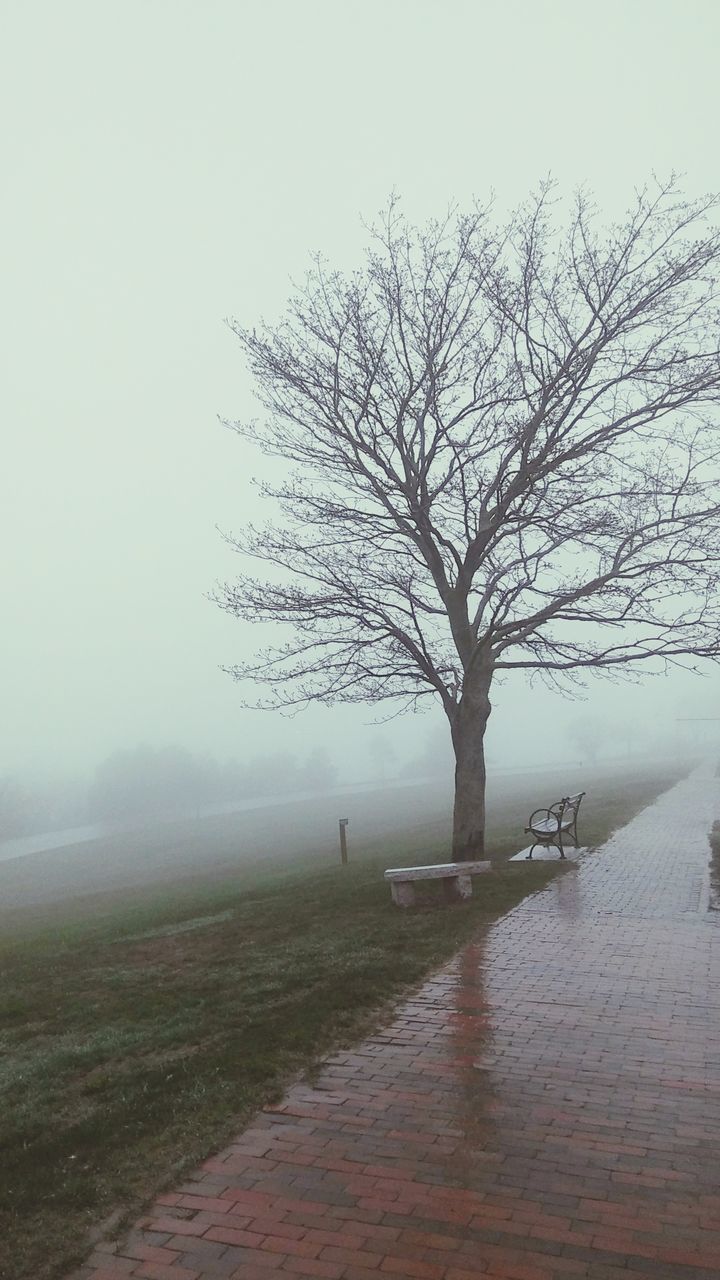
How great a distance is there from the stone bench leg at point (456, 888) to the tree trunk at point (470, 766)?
7.78ft

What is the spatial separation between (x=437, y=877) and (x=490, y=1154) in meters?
6.18

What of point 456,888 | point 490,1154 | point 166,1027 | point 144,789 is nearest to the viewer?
point 490,1154

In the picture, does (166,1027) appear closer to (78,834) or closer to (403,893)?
(403,893)

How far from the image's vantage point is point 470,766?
42.3 ft

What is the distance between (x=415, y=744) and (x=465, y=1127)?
18526 cm

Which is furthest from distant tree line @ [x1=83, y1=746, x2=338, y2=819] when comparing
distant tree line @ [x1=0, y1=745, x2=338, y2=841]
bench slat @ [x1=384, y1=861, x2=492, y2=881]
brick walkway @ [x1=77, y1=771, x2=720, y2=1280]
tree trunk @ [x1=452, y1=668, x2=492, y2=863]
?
brick walkway @ [x1=77, y1=771, x2=720, y2=1280]

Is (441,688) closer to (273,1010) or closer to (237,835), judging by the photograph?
(273,1010)

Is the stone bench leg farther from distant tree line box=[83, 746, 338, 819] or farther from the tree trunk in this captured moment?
distant tree line box=[83, 746, 338, 819]

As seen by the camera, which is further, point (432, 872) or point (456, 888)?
point (456, 888)

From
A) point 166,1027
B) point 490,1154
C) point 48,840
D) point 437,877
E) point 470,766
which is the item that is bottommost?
point 48,840

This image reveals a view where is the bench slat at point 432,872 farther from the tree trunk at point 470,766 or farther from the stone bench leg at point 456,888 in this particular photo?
the tree trunk at point 470,766

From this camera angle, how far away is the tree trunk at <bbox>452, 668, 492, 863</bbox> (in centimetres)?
1285

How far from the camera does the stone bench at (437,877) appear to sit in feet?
33.0

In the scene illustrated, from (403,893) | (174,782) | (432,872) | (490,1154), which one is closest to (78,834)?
(174,782)
